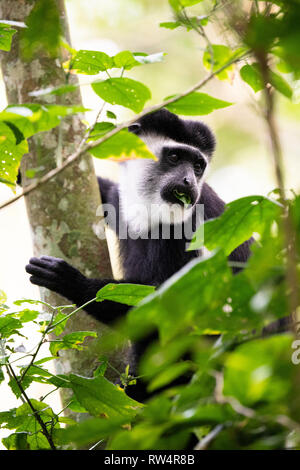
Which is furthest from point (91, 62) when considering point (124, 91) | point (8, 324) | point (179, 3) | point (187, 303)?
point (187, 303)

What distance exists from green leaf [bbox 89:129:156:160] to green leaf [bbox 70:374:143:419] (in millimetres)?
526

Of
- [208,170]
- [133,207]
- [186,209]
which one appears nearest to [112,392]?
[186,209]

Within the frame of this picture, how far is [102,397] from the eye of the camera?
3.67 ft

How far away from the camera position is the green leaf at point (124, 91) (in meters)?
1.07

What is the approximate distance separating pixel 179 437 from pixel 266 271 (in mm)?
227

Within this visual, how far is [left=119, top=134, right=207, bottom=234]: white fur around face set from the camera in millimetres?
3102

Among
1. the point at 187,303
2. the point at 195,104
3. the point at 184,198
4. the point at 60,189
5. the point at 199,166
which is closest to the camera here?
the point at 187,303

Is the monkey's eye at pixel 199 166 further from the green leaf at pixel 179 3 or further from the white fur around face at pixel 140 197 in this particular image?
the green leaf at pixel 179 3

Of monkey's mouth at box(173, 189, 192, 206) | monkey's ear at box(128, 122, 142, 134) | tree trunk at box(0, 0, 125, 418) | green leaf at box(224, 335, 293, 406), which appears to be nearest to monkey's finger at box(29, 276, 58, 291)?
tree trunk at box(0, 0, 125, 418)

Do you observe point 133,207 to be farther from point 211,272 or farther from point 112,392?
point 211,272

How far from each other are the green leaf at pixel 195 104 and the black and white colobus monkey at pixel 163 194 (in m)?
1.75

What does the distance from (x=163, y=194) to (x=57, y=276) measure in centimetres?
102

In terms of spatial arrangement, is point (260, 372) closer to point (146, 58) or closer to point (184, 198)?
point (146, 58)

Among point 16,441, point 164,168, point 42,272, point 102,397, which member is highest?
point 164,168
